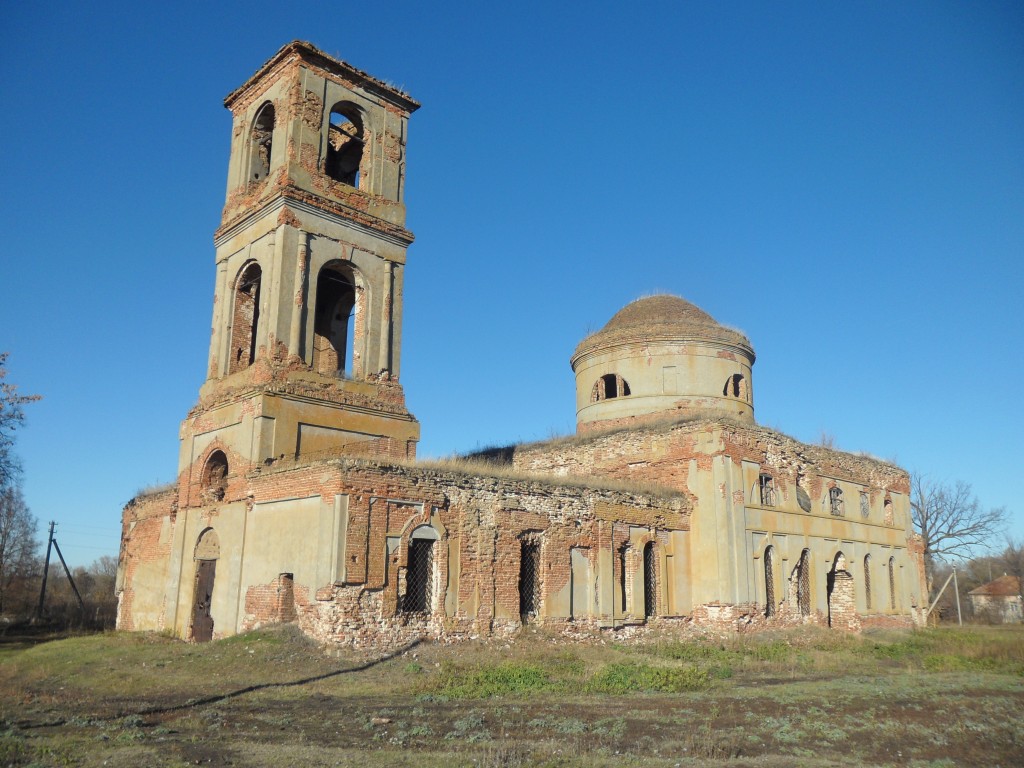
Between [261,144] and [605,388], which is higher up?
[261,144]

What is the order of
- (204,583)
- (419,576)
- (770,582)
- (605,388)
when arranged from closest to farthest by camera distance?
(419,576) → (204,583) → (770,582) → (605,388)

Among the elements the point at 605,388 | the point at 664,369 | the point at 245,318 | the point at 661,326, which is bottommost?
the point at 605,388

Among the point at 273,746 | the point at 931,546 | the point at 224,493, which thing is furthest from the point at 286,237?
the point at 931,546

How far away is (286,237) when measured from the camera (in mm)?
19250

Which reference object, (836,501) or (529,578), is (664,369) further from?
(529,578)

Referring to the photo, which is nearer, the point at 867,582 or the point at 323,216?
the point at 323,216

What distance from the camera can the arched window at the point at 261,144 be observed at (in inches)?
858

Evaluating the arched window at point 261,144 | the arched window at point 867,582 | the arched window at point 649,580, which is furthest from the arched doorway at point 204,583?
the arched window at point 867,582

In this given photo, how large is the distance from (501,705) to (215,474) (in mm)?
11232

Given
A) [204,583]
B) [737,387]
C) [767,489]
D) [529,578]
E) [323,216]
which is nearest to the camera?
[529,578]

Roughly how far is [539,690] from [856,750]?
202 inches

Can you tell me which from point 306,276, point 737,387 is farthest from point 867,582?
point 306,276

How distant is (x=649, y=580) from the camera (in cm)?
1986

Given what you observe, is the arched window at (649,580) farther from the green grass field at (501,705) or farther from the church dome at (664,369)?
the church dome at (664,369)
